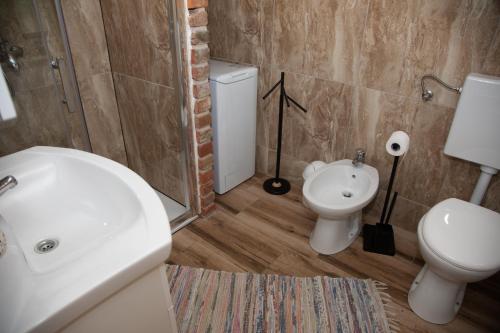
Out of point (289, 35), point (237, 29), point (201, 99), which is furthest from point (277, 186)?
point (237, 29)

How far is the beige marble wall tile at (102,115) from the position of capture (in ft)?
7.43

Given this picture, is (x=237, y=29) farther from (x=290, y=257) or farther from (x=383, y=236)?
(x=383, y=236)

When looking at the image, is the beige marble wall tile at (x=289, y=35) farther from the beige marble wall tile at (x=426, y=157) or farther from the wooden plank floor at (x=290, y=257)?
the wooden plank floor at (x=290, y=257)

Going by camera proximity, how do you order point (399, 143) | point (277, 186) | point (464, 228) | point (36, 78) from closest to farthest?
point (36, 78) → point (464, 228) → point (399, 143) → point (277, 186)

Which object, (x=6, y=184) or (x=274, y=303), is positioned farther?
(x=274, y=303)

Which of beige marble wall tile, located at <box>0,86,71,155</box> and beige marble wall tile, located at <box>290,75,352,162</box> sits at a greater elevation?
beige marble wall tile, located at <box>0,86,71,155</box>

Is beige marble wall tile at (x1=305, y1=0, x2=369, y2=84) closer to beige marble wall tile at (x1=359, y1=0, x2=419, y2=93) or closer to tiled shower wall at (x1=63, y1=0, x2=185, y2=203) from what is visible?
beige marble wall tile at (x1=359, y1=0, x2=419, y2=93)

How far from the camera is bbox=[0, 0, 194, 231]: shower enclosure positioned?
1328 mm

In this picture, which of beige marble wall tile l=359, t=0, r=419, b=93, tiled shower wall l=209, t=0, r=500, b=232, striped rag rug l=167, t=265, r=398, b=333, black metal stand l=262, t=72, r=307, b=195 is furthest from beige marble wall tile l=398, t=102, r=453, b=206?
black metal stand l=262, t=72, r=307, b=195

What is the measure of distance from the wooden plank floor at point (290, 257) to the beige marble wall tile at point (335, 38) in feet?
3.16

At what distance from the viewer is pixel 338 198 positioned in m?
A: 2.06

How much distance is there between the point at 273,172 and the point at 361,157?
0.87 metres

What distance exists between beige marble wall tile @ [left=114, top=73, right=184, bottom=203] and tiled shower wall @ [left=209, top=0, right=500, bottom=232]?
0.77 metres

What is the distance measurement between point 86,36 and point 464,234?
237cm
